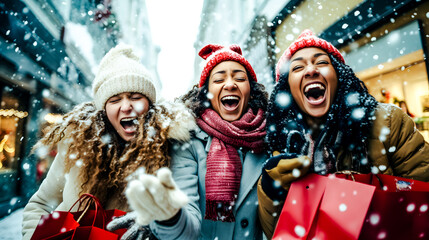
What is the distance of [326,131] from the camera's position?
154cm

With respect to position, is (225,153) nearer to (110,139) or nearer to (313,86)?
(313,86)

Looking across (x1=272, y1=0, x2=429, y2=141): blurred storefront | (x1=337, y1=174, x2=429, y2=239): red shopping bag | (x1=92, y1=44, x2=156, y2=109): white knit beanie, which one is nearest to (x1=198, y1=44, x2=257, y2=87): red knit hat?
(x1=92, y1=44, x2=156, y2=109): white knit beanie

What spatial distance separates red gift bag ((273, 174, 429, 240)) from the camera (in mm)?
987

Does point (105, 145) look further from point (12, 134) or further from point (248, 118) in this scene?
point (12, 134)

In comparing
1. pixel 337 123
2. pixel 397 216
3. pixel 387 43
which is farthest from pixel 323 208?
pixel 387 43

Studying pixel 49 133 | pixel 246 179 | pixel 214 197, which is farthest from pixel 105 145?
pixel 246 179

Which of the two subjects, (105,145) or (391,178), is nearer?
(391,178)

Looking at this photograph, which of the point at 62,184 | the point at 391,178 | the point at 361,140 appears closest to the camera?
the point at 391,178

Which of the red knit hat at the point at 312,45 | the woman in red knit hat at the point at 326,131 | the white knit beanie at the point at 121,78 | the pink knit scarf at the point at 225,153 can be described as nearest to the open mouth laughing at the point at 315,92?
the woman in red knit hat at the point at 326,131

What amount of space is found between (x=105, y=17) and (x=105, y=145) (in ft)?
39.9

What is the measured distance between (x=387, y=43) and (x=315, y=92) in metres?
2.41

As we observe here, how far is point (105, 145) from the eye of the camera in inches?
72.7

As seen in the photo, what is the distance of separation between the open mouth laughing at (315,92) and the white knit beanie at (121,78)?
4.28ft

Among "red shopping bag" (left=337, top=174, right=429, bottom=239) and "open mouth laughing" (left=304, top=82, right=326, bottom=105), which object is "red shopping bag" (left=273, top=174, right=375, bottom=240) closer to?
"red shopping bag" (left=337, top=174, right=429, bottom=239)
